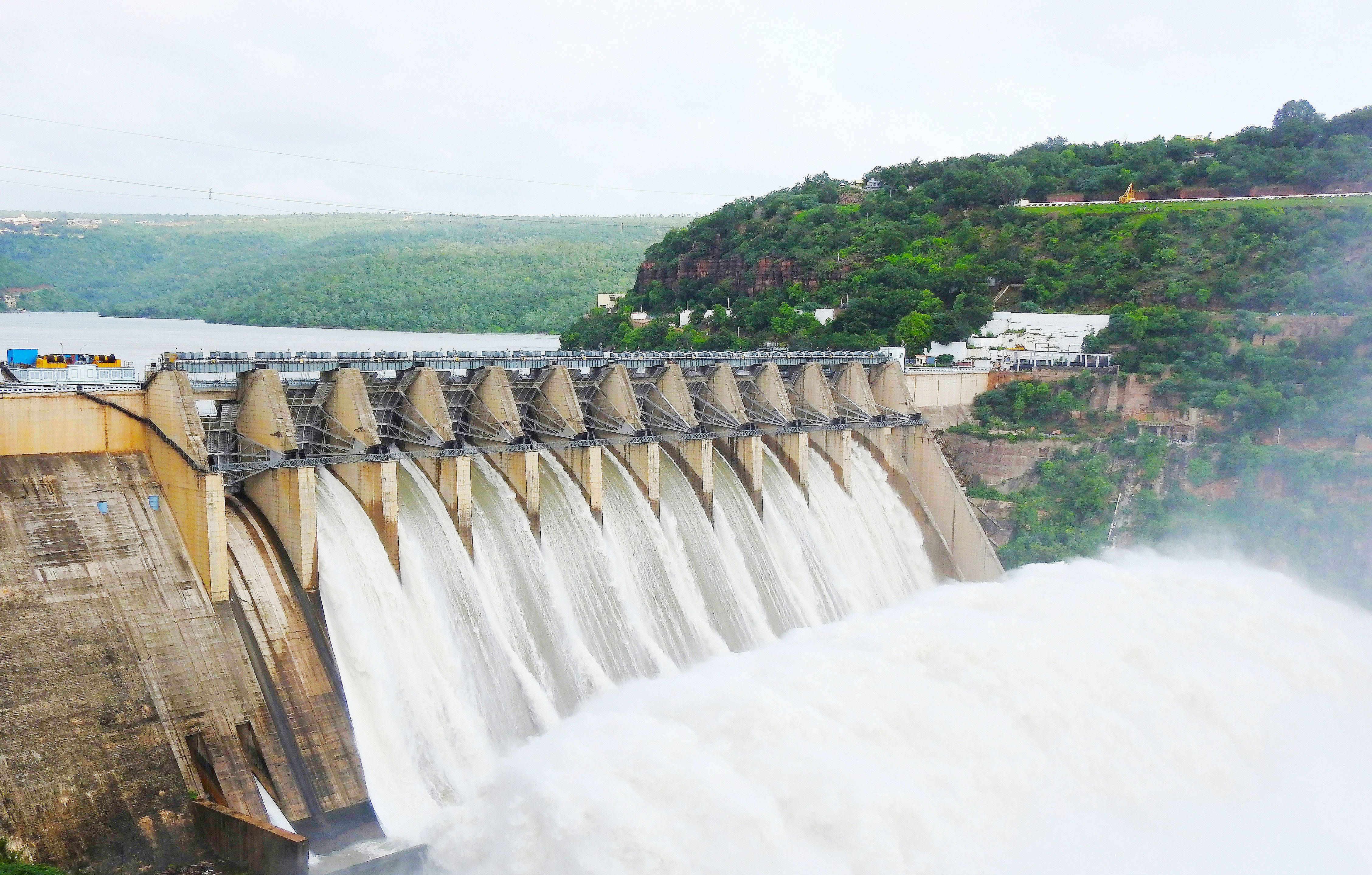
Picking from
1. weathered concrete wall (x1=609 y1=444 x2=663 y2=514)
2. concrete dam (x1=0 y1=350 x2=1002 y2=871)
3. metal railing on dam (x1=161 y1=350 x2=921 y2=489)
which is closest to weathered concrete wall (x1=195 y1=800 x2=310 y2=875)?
concrete dam (x1=0 y1=350 x2=1002 y2=871)

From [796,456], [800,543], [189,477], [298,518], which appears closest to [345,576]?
[298,518]

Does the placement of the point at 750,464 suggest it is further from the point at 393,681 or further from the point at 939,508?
the point at 393,681

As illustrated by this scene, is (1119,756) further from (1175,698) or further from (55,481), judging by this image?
(55,481)

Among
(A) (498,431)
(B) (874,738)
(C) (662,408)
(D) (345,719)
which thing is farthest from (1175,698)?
(D) (345,719)

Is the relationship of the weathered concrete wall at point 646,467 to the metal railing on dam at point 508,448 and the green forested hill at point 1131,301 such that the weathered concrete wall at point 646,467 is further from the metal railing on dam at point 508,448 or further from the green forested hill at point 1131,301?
the green forested hill at point 1131,301

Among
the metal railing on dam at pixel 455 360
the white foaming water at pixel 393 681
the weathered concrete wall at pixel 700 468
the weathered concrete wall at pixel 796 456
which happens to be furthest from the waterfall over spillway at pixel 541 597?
the metal railing on dam at pixel 455 360

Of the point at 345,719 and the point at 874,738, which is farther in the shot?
the point at 874,738
